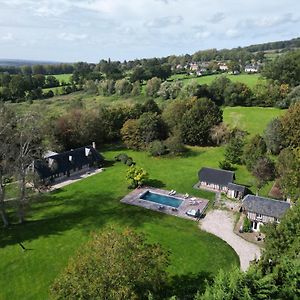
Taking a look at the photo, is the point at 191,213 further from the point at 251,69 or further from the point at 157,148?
the point at 251,69

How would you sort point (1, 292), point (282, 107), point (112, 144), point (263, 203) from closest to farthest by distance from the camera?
1. point (1, 292)
2. point (263, 203)
3. point (112, 144)
4. point (282, 107)

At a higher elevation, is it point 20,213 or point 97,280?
point 97,280

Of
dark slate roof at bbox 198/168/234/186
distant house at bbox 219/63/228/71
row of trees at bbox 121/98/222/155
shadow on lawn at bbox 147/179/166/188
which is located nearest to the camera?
dark slate roof at bbox 198/168/234/186

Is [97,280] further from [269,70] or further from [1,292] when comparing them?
[269,70]

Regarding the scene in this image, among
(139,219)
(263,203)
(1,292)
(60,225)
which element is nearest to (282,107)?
(263,203)

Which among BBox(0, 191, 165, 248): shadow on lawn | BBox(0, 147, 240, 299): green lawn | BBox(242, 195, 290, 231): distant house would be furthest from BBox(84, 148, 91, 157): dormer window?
BBox(242, 195, 290, 231): distant house

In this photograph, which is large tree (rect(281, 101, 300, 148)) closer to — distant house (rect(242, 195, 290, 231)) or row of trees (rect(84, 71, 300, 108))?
distant house (rect(242, 195, 290, 231))

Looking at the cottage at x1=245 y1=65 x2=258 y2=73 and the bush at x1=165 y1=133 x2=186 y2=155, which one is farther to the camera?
the cottage at x1=245 y1=65 x2=258 y2=73
